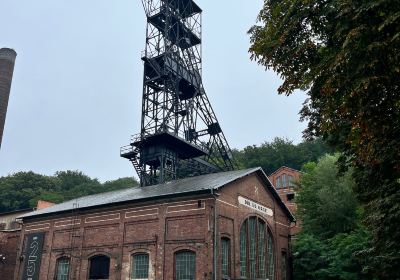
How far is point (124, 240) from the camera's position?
21.5m

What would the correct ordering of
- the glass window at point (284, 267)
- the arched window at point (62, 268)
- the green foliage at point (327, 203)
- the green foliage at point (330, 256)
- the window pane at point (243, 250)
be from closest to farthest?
the window pane at point (243, 250)
the green foliage at point (330, 256)
the arched window at point (62, 268)
the glass window at point (284, 267)
the green foliage at point (327, 203)

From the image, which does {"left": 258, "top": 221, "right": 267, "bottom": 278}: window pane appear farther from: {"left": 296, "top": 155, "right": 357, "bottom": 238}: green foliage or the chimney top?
the chimney top

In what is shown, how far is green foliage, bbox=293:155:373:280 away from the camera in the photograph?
75.9 feet

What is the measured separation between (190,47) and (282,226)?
18.0 m

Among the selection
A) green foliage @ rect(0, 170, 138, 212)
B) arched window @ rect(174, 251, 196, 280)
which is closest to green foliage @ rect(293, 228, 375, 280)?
arched window @ rect(174, 251, 196, 280)

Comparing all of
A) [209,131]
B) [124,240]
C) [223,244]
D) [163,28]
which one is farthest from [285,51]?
[163,28]

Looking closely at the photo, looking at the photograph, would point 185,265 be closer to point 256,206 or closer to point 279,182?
point 256,206

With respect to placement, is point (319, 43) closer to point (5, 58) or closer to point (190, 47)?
point (5, 58)

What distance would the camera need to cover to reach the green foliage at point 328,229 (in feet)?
75.9

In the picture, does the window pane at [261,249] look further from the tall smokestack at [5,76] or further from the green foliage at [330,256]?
the tall smokestack at [5,76]

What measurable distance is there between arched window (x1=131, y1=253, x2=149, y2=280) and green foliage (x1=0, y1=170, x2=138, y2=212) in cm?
3792

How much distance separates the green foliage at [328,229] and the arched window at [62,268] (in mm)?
13816

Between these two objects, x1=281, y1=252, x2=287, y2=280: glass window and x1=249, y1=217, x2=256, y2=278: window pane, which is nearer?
x1=249, y1=217, x2=256, y2=278: window pane

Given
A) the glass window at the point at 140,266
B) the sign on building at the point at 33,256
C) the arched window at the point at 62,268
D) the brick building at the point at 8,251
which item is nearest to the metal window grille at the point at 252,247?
the glass window at the point at 140,266
